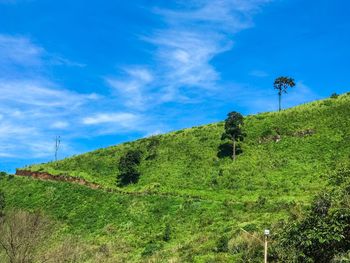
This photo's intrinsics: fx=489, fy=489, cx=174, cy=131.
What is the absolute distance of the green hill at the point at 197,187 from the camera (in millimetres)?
54969

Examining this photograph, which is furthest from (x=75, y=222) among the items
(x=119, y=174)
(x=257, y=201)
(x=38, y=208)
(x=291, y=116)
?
(x=291, y=116)

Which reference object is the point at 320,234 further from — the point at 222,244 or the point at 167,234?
the point at 167,234

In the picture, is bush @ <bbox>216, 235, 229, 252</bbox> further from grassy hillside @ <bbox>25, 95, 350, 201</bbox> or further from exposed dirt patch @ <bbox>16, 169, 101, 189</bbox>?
exposed dirt patch @ <bbox>16, 169, 101, 189</bbox>

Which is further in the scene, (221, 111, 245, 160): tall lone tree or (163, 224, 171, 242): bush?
(221, 111, 245, 160): tall lone tree

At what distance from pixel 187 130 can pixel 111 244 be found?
46275mm

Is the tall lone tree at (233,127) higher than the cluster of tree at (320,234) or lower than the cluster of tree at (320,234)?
higher

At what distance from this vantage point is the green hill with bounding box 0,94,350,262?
5497cm

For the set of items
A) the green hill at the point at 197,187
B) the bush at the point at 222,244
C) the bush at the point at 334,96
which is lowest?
the bush at the point at 222,244

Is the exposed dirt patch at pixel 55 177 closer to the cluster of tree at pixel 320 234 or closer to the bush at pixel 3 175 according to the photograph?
the bush at pixel 3 175

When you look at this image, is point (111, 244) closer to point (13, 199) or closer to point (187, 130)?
point (13, 199)

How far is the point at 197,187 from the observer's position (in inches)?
2918

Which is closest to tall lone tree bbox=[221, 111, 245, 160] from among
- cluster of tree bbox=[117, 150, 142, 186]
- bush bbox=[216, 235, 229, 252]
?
cluster of tree bbox=[117, 150, 142, 186]

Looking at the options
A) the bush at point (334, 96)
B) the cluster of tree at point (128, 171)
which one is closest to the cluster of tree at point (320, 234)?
the cluster of tree at point (128, 171)

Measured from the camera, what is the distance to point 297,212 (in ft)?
160
